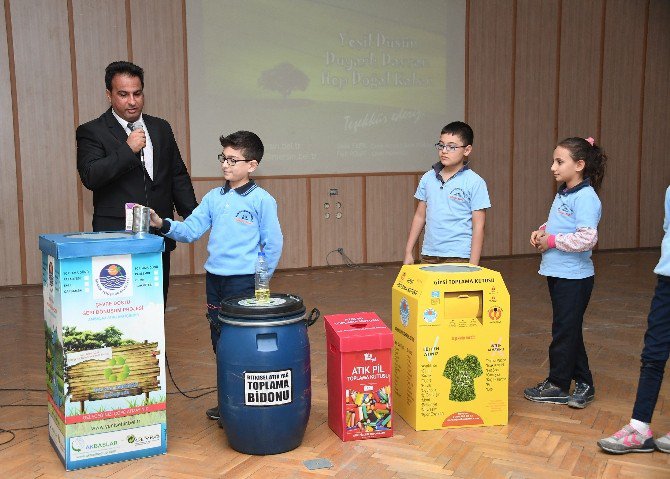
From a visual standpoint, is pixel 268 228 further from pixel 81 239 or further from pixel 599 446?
pixel 599 446

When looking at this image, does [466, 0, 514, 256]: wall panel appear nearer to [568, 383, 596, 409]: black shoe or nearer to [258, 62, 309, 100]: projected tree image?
[258, 62, 309, 100]: projected tree image

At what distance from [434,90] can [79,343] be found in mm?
6804

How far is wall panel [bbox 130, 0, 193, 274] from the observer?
7.75m

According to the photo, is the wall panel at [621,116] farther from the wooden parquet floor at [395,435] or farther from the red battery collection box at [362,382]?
the red battery collection box at [362,382]

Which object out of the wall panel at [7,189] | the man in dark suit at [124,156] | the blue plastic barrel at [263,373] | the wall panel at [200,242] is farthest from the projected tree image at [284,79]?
the blue plastic barrel at [263,373]

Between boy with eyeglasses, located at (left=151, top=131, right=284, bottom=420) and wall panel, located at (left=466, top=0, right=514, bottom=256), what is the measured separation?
20.0ft

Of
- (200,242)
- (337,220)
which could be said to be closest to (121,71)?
(200,242)

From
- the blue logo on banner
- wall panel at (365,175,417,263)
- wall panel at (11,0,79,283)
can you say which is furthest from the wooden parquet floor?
wall panel at (365,175,417,263)

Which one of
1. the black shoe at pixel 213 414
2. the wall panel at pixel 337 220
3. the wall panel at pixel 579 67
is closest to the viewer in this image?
the black shoe at pixel 213 414

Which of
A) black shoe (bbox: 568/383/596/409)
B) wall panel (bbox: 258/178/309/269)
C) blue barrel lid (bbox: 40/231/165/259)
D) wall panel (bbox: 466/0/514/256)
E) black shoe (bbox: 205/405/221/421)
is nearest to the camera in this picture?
blue barrel lid (bbox: 40/231/165/259)

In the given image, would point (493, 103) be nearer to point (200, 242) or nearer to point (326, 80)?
point (326, 80)

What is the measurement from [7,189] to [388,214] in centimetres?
419

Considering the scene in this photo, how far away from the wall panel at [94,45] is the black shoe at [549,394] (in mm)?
5326

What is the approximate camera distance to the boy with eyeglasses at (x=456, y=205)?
13.7 feet
